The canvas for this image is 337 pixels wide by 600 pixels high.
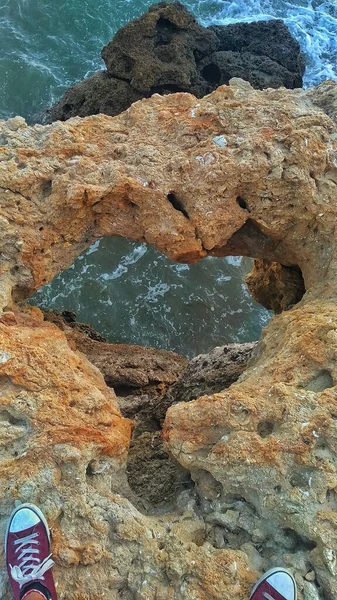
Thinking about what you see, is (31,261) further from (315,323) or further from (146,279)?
(146,279)

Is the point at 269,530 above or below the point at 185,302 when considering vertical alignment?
above

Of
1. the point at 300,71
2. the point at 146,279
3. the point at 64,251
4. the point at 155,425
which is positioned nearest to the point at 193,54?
the point at 300,71

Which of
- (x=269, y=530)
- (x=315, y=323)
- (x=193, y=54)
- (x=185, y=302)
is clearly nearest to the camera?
(x=269, y=530)

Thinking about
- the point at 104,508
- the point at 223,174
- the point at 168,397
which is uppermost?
the point at 223,174

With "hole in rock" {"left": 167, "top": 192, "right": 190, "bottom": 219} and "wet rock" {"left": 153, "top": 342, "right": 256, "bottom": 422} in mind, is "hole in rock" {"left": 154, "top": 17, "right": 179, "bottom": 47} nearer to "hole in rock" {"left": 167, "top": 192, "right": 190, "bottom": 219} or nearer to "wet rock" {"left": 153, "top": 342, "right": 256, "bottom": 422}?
"hole in rock" {"left": 167, "top": 192, "right": 190, "bottom": 219}

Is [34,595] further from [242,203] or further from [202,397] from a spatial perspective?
[242,203]

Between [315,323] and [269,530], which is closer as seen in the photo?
[269,530]
